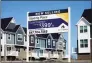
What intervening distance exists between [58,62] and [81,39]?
341cm

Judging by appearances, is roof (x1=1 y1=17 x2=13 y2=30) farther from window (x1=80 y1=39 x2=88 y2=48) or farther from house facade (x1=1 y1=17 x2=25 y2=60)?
window (x1=80 y1=39 x2=88 y2=48)

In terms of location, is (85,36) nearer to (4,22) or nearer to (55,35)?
(55,35)

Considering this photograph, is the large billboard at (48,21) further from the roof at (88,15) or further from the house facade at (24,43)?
the roof at (88,15)

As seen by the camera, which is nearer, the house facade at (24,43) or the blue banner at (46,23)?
the blue banner at (46,23)

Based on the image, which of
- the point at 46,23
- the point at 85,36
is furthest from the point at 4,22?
the point at 85,36

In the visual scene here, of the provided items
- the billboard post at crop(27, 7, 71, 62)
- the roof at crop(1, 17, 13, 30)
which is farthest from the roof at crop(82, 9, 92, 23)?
the roof at crop(1, 17, 13, 30)

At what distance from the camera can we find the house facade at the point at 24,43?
101 feet

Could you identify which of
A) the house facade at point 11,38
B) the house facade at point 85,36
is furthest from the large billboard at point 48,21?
the house facade at point 85,36

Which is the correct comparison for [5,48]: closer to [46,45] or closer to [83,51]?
[46,45]

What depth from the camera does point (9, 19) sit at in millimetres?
31812

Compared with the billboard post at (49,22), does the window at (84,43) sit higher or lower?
lower

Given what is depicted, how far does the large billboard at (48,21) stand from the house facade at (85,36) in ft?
6.37

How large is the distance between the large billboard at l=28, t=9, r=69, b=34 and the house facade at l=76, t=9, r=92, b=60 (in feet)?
6.37

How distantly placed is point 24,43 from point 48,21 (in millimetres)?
4357
